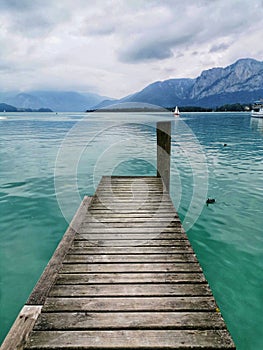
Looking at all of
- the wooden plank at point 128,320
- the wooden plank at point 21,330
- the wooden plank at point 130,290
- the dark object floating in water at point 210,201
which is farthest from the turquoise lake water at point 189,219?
the wooden plank at point 128,320

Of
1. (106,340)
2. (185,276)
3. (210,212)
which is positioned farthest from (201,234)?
(106,340)

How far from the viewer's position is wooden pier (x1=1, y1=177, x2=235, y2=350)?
8.55ft

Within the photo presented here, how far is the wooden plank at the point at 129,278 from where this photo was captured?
3480mm

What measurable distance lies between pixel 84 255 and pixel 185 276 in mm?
1691

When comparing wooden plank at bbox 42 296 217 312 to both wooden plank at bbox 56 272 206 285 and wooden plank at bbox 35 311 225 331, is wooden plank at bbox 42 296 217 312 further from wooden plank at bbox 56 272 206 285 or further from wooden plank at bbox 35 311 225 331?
wooden plank at bbox 56 272 206 285

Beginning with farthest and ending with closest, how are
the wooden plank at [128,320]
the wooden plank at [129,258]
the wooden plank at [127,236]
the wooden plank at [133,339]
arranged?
the wooden plank at [127,236] < the wooden plank at [129,258] < the wooden plank at [128,320] < the wooden plank at [133,339]

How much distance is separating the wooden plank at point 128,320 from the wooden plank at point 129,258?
111 cm

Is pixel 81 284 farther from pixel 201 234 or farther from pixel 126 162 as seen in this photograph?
pixel 126 162

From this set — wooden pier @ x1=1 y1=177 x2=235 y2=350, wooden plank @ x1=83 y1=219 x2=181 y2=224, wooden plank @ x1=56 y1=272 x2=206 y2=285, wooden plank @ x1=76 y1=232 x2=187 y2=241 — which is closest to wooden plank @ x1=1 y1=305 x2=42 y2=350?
wooden pier @ x1=1 y1=177 x2=235 y2=350

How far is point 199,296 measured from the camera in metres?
3.17

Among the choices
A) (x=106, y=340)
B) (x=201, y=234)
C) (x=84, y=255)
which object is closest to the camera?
(x=106, y=340)

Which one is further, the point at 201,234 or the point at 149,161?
the point at 149,161

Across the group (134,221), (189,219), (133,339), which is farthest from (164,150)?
(133,339)

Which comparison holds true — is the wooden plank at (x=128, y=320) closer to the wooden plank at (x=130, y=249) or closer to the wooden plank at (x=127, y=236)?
the wooden plank at (x=130, y=249)
